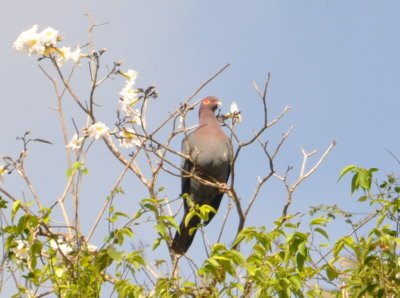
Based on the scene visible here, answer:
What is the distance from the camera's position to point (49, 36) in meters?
4.24

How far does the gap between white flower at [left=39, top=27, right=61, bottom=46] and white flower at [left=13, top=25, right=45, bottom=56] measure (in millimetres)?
23

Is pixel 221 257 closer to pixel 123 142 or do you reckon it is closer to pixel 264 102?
pixel 264 102

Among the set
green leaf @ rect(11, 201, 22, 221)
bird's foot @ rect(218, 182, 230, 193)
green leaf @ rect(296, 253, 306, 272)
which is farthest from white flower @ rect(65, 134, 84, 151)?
green leaf @ rect(296, 253, 306, 272)

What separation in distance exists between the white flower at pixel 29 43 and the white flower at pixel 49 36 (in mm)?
23

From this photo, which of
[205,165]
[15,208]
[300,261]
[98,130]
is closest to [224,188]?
[98,130]

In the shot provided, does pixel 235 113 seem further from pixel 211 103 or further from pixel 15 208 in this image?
pixel 15 208

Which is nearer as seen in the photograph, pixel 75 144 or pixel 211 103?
pixel 75 144

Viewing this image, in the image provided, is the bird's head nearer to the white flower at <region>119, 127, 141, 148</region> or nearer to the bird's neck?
the bird's neck

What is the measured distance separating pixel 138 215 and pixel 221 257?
470 millimetres

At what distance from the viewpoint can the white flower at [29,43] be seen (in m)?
4.20

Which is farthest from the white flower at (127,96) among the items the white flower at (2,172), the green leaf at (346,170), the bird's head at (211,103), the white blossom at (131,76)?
the bird's head at (211,103)

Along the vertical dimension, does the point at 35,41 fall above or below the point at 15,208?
above

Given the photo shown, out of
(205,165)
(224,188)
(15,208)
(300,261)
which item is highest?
(205,165)

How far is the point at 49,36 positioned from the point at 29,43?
4.9 inches
